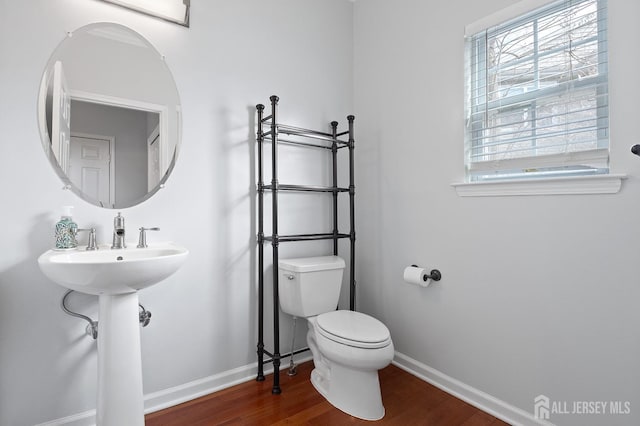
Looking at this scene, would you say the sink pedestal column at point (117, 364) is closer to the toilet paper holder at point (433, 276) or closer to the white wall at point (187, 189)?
the white wall at point (187, 189)

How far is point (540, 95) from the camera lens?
1542 millimetres

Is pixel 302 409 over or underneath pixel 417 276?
underneath

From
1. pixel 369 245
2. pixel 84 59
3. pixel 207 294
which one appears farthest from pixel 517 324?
pixel 84 59

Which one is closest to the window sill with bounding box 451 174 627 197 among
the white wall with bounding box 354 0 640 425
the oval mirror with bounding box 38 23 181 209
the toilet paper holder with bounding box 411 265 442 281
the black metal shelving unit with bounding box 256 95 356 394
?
the white wall with bounding box 354 0 640 425

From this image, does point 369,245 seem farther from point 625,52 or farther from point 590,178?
point 625,52

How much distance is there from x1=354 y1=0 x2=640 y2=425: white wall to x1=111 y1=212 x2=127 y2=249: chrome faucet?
150 centimetres

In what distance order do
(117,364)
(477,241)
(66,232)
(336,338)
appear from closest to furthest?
(117,364) → (66,232) → (336,338) → (477,241)

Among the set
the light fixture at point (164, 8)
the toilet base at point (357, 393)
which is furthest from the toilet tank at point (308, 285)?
the light fixture at point (164, 8)

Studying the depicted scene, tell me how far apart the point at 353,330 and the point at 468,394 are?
71 centimetres

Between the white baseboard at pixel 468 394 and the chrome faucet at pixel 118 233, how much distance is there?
1718mm

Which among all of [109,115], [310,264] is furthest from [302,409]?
[109,115]

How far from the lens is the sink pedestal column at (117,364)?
1.31m

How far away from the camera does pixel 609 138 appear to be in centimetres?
134

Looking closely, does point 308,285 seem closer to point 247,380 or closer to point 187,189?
point 247,380
